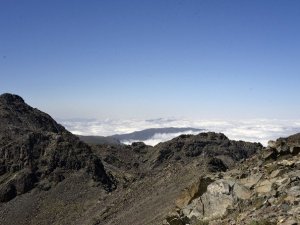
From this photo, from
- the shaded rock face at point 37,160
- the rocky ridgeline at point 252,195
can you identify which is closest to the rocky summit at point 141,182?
the rocky ridgeline at point 252,195

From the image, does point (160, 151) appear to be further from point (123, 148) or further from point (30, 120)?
point (30, 120)

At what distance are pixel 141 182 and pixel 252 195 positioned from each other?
1642 inches

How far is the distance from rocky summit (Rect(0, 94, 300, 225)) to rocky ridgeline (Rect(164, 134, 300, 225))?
2.1 inches

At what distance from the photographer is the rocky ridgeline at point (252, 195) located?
19.0 metres

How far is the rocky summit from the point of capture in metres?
22.3

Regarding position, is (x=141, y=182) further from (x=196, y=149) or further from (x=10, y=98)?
(x=10, y=98)

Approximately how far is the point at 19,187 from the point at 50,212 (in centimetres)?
1219

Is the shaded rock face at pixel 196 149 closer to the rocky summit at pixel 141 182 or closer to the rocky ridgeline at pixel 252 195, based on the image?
the rocky summit at pixel 141 182

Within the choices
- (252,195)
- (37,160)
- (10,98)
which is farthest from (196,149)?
(252,195)

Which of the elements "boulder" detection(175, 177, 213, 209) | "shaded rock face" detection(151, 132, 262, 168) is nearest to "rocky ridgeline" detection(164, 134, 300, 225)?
"boulder" detection(175, 177, 213, 209)

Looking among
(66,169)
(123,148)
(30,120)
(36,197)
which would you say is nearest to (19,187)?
(36,197)

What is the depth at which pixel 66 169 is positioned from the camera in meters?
86.1

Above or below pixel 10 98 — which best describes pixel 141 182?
below

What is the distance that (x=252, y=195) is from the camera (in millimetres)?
22234
